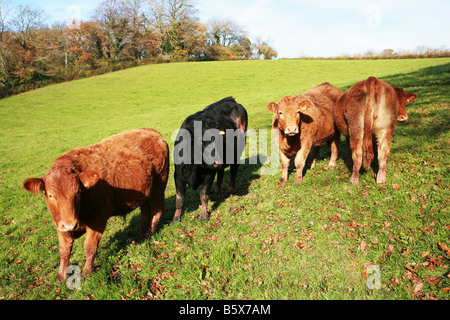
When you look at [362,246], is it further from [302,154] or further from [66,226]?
[66,226]

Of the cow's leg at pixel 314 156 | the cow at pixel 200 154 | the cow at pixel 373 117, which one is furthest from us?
the cow's leg at pixel 314 156

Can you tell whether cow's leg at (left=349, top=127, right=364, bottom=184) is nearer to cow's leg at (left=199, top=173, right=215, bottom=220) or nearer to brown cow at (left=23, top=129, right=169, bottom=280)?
cow's leg at (left=199, top=173, right=215, bottom=220)

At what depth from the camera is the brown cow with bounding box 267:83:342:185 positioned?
597 cm

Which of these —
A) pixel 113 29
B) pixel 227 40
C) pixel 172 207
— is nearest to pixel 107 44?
pixel 113 29

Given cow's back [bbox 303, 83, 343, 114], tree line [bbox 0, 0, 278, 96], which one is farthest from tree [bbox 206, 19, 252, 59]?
cow's back [bbox 303, 83, 343, 114]

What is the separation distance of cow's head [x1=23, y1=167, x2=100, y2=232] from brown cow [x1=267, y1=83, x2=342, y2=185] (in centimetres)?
426

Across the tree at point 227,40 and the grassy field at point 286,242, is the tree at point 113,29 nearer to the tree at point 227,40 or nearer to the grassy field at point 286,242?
the tree at point 227,40

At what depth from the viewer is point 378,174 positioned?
5.49 m

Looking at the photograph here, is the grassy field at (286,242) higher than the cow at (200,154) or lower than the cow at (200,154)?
lower

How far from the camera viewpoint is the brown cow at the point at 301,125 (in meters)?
5.97

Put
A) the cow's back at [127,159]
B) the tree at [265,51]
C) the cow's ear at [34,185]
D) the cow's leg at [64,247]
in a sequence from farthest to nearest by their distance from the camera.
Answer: the tree at [265,51] → the cow's back at [127,159] → the cow's leg at [64,247] → the cow's ear at [34,185]

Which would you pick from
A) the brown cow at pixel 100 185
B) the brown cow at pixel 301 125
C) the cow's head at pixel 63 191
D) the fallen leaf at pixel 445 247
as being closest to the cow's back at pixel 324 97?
the brown cow at pixel 301 125

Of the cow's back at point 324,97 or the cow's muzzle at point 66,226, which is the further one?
the cow's back at point 324,97
